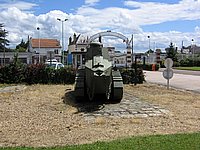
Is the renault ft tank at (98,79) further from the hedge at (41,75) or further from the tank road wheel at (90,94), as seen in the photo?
the hedge at (41,75)

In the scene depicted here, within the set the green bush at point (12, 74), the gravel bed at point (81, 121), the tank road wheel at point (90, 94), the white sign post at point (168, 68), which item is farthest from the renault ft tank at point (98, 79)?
the green bush at point (12, 74)

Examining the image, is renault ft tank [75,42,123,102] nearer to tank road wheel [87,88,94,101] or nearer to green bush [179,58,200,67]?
tank road wheel [87,88,94,101]

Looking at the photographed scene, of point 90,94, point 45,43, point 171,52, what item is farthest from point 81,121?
point 45,43

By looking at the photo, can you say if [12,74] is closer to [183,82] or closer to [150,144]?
[183,82]

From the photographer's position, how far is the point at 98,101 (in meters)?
15.8

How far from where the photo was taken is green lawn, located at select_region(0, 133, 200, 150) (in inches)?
295

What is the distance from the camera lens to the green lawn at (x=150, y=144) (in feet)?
24.6

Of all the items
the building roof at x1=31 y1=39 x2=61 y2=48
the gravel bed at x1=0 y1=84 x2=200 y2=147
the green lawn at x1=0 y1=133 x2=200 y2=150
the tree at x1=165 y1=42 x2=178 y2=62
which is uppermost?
the building roof at x1=31 y1=39 x2=61 y2=48

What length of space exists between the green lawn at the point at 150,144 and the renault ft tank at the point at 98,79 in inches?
199

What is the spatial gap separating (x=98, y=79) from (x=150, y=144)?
579 cm

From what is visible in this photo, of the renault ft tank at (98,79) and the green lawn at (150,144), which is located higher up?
the renault ft tank at (98,79)

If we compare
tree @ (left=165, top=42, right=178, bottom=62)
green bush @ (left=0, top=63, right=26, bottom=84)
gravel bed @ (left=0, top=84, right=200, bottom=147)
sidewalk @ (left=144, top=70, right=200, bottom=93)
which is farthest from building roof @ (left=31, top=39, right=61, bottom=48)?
gravel bed @ (left=0, top=84, right=200, bottom=147)

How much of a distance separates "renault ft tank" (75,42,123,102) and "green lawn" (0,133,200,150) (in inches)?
199

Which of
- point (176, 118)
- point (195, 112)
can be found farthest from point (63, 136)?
point (195, 112)
